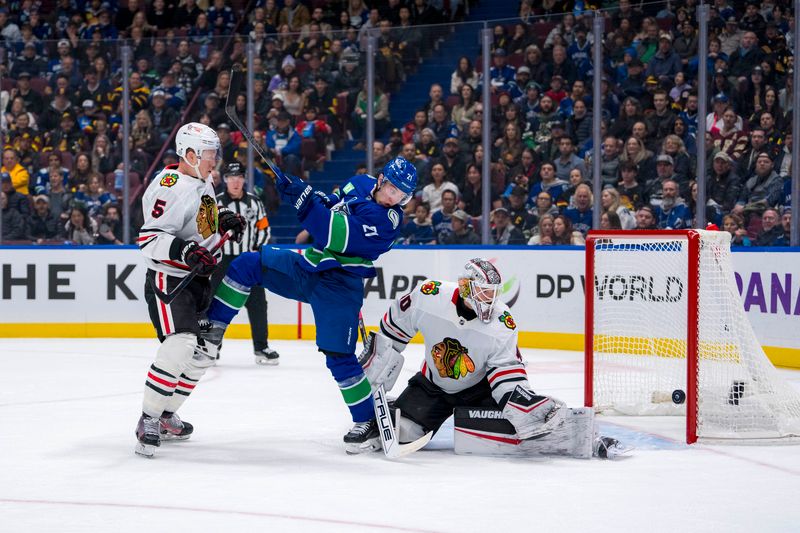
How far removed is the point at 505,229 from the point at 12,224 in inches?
162

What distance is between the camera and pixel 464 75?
914cm

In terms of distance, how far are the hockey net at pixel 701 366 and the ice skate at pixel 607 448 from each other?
0.52m

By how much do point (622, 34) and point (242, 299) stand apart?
4.95m

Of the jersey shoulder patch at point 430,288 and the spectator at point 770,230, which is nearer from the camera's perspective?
the jersey shoulder patch at point 430,288

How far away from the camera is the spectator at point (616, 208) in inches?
326

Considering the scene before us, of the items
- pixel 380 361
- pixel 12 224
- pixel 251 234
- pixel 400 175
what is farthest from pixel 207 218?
pixel 12 224

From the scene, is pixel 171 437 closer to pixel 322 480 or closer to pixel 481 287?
pixel 322 480

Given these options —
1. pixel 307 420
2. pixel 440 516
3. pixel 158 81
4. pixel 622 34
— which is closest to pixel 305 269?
pixel 307 420

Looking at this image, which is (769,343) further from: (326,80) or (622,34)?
(326,80)

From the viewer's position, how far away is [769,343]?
25.1 feet

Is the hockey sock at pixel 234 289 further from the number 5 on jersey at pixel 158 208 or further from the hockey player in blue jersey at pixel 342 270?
the number 5 on jersey at pixel 158 208

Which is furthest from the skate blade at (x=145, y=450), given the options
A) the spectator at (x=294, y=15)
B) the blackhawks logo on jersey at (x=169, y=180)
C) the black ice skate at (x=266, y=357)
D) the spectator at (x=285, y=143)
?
the spectator at (x=294, y=15)

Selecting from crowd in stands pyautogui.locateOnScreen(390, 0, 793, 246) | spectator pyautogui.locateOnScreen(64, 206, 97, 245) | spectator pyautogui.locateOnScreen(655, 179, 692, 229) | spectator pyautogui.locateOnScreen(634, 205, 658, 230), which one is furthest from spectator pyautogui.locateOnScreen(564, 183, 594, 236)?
spectator pyautogui.locateOnScreen(64, 206, 97, 245)

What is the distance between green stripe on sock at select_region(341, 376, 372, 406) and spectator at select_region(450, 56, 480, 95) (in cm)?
505
